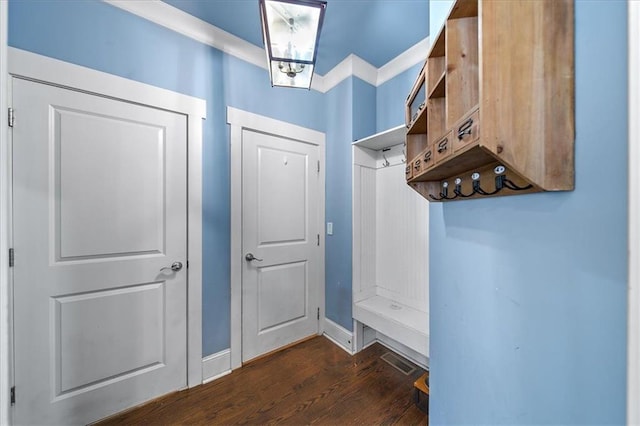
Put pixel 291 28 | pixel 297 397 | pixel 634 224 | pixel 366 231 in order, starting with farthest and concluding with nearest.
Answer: pixel 366 231 < pixel 297 397 < pixel 291 28 < pixel 634 224

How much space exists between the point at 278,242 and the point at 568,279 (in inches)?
74.1

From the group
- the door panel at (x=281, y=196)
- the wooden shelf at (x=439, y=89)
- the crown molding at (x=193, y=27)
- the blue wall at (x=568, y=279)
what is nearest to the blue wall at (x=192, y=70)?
the crown molding at (x=193, y=27)

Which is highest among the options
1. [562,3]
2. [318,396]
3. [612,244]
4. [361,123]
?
[361,123]

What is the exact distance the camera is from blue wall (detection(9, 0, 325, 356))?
1.28 metres

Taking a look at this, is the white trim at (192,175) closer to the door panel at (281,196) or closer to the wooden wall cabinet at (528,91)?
the door panel at (281,196)

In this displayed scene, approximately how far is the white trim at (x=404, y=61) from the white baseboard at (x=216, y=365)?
2.77 m

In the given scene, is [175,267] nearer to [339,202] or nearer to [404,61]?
[339,202]

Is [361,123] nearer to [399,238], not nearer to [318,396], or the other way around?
[399,238]

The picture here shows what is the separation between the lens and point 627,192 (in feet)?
1.32

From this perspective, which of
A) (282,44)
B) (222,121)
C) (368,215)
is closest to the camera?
(282,44)

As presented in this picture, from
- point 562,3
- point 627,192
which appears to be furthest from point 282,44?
point 627,192

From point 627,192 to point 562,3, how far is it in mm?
425

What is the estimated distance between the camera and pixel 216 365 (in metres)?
1.76

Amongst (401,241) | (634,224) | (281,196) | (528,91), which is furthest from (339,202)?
(634,224)
